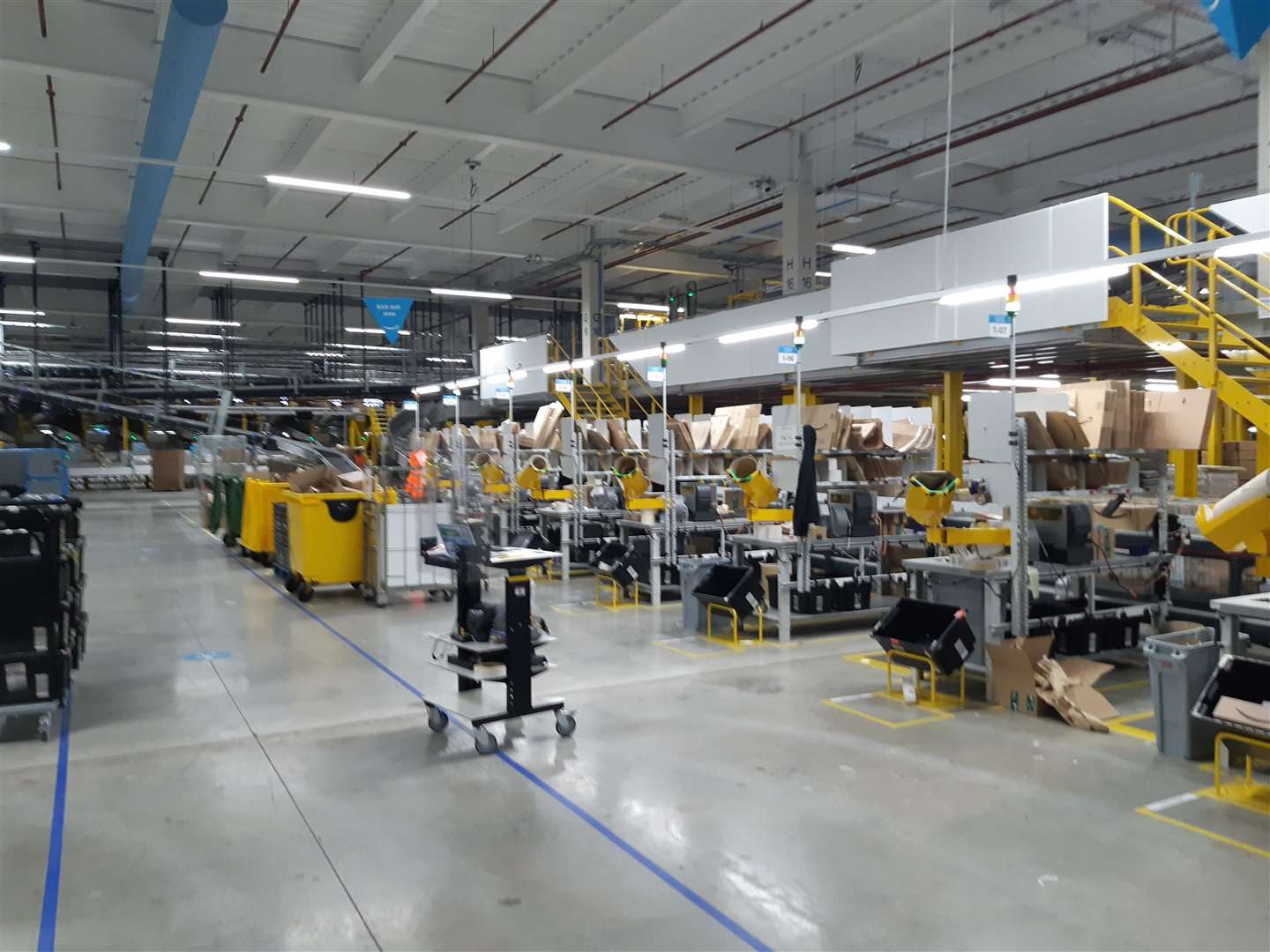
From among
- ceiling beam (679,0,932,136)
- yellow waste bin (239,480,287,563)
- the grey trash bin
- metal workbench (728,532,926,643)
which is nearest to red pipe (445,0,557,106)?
ceiling beam (679,0,932,136)

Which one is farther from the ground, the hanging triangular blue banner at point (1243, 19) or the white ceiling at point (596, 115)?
the white ceiling at point (596, 115)

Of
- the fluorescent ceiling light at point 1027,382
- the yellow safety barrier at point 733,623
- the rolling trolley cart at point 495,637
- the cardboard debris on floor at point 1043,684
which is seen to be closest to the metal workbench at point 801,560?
the yellow safety barrier at point 733,623

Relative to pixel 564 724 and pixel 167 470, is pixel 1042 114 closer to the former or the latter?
pixel 564 724

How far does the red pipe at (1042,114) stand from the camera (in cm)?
977

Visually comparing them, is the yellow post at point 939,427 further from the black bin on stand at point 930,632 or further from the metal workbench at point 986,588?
the black bin on stand at point 930,632

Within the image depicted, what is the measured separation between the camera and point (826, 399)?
16750 mm

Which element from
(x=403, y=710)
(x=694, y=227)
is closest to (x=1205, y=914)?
(x=403, y=710)

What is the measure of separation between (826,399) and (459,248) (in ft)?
25.1

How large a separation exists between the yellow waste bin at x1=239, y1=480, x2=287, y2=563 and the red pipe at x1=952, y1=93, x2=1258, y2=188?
12.1 meters

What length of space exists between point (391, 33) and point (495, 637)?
6.86 m

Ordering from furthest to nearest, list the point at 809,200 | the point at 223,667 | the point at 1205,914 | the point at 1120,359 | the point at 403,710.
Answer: the point at 809,200 → the point at 1120,359 → the point at 223,667 → the point at 403,710 → the point at 1205,914

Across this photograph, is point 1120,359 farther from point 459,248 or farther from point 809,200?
point 459,248

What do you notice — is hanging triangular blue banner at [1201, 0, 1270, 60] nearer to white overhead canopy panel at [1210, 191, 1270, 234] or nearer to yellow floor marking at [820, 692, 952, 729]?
white overhead canopy panel at [1210, 191, 1270, 234]

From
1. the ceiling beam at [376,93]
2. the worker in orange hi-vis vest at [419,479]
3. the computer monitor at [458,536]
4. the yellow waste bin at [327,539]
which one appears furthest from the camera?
the worker in orange hi-vis vest at [419,479]
